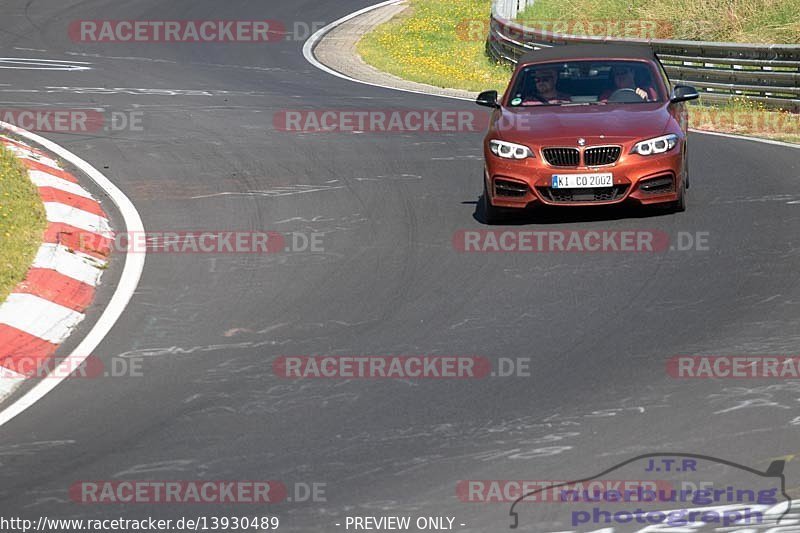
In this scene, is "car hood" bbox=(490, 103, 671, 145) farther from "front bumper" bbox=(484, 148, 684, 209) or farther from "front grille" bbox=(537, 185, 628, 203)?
"front grille" bbox=(537, 185, 628, 203)

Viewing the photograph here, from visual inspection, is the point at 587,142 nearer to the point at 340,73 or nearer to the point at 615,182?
the point at 615,182

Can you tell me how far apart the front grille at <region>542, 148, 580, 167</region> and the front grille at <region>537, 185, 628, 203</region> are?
0.76 ft

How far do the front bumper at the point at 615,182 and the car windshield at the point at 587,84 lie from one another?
45.5 inches

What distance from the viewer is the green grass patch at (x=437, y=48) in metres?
25.9

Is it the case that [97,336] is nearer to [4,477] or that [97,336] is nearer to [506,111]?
[4,477]

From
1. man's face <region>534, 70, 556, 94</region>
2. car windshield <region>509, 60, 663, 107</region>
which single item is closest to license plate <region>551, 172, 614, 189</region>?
car windshield <region>509, 60, 663, 107</region>

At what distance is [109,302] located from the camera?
9.90 meters

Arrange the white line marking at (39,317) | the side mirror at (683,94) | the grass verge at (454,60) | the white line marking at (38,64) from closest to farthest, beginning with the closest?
the white line marking at (39,317)
the side mirror at (683,94)
the grass verge at (454,60)
the white line marking at (38,64)

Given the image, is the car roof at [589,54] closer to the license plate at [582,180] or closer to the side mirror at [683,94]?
the side mirror at [683,94]

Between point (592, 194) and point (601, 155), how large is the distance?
0.35 metres

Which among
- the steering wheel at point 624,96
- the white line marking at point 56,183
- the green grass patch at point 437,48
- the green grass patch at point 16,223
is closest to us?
the green grass patch at point 16,223

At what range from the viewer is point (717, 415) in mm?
7051

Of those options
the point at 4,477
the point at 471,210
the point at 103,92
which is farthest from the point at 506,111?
the point at 103,92

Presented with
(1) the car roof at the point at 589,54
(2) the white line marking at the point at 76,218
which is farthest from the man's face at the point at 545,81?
(2) the white line marking at the point at 76,218
